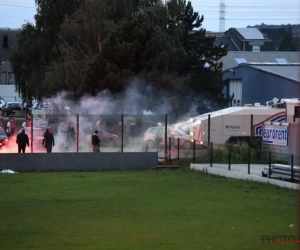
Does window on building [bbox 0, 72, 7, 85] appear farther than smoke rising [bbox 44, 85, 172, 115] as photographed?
Yes

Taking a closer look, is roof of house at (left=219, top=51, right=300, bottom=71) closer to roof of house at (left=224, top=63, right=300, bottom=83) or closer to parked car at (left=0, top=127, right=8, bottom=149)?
roof of house at (left=224, top=63, right=300, bottom=83)

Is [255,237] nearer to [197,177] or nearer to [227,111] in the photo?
[197,177]

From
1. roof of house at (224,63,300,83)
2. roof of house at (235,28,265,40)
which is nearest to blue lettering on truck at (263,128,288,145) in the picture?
roof of house at (224,63,300,83)

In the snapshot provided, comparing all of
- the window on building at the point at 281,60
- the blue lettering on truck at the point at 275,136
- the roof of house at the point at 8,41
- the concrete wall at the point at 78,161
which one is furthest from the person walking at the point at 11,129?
the roof of house at the point at 8,41

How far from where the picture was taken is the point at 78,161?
32.8 metres

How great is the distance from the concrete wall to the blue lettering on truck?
5.65 metres

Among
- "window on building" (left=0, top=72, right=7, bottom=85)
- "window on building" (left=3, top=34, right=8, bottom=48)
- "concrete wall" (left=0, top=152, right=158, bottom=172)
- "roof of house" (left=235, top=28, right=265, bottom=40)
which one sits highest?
"roof of house" (left=235, top=28, right=265, bottom=40)

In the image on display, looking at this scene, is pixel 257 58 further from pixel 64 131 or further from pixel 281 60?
pixel 64 131

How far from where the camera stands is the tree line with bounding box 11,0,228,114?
5078 centimetres

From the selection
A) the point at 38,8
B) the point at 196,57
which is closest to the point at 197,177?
the point at 38,8

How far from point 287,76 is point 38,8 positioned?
21.4 meters

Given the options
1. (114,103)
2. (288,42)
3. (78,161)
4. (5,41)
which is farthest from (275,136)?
(288,42)

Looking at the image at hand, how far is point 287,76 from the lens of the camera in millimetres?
62438

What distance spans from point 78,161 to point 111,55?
1917 centimetres
